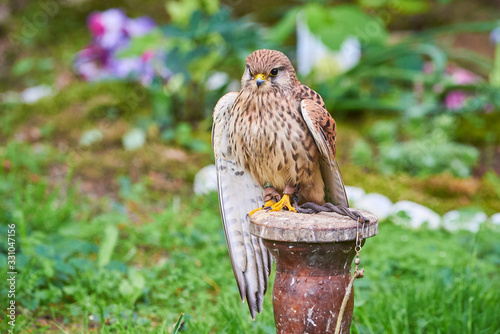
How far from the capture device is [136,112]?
5223 millimetres

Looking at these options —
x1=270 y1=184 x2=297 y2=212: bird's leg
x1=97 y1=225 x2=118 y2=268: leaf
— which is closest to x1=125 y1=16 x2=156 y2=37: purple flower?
x1=97 y1=225 x2=118 y2=268: leaf

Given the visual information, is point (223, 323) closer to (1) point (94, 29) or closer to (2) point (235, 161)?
(2) point (235, 161)

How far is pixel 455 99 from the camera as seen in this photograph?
17.6ft

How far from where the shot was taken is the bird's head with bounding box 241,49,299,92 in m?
1.80

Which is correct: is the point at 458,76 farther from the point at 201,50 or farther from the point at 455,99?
the point at 201,50

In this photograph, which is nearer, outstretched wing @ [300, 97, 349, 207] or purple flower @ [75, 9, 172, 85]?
outstretched wing @ [300, 97, 349, 207]

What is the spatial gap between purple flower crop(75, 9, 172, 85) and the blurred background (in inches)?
0.7

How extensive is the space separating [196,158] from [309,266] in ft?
10.1

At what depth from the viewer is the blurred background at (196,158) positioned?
2355 millimetres

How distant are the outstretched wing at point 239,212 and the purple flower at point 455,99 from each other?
3968 millimetres

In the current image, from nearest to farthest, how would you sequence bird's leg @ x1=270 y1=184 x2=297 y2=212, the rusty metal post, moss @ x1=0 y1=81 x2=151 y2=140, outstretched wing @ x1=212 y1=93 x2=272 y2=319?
1. the rusty metal post
2. bird's leg @ x1=270 y1=184 x2=297 y2=212
3. outstretched wing @ x1=212 y1=93 x2=272 y2=319
4. moss @ x1=0 y1=81 x2=151 y2=140

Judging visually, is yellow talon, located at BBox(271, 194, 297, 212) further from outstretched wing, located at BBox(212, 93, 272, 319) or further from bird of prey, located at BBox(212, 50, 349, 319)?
outstretched wing, located at BBox(212, 93, 272, 319)

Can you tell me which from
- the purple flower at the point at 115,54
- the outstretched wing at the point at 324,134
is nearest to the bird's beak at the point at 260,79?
the outstretched wing at the point at 324,134

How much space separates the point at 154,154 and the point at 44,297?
231 cm
